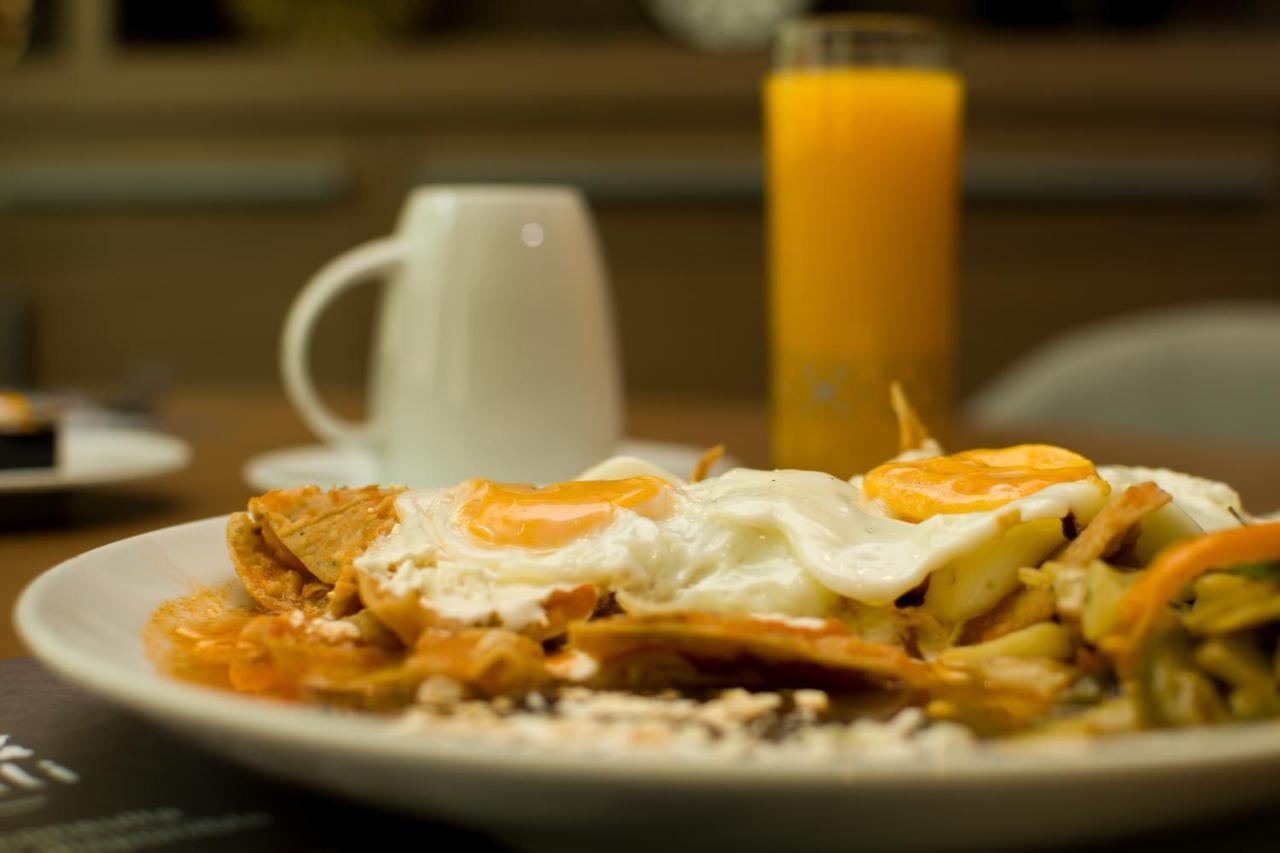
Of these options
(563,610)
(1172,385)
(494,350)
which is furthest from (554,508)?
(1172,385)

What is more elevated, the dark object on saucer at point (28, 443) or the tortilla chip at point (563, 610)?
the tortilla chip at point (563, 610)

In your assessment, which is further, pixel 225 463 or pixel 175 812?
pixel 225 463

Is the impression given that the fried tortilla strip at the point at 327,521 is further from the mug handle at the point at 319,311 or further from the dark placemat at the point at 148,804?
the mug handle at the point at 319,311

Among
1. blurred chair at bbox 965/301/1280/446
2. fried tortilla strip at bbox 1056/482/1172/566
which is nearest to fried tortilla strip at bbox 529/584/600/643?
fried tortilla strip at bbox 1056/482/1172/566

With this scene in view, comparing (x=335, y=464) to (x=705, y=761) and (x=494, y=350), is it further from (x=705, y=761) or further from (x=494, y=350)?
(x=705, y=761)

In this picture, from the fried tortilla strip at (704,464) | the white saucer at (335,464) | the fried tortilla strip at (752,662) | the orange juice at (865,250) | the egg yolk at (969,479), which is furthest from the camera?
the orange juice at (865,250)

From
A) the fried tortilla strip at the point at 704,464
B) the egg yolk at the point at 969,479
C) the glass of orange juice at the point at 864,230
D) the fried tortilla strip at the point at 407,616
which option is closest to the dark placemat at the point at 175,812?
the fried tortilla strip at the point at 407,616
